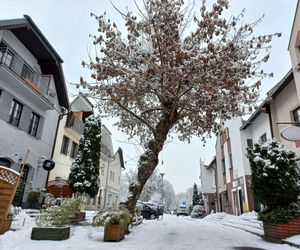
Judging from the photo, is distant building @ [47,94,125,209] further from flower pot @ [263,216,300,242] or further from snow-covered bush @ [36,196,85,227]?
flower pot @ [263,216,300,242]

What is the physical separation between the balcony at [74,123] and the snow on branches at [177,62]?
9.38 metres

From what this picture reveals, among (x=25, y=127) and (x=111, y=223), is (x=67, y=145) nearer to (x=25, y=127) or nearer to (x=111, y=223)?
(x=25, y=127)

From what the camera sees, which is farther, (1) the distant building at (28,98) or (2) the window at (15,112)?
(2) the window at (15,112)

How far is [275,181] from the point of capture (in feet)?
27.2

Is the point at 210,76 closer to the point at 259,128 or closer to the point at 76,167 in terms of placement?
the point at 76,167

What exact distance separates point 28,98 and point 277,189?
13.5 metres

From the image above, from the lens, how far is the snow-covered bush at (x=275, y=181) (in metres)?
8.23

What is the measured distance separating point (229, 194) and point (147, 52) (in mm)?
19666

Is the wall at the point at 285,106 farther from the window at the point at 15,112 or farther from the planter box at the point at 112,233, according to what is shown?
the window at the point at 15,112

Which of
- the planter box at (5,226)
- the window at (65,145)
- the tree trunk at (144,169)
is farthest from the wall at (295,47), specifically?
the window at (65,145)

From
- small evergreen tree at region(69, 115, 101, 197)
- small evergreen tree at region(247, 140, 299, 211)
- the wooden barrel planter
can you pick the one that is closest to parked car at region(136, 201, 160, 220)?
small evergreen tree at region(69, 115, 101, 197)

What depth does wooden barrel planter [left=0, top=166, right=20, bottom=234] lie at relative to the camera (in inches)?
273

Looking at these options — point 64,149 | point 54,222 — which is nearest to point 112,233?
point 54,222

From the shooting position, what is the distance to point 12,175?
7309mm
